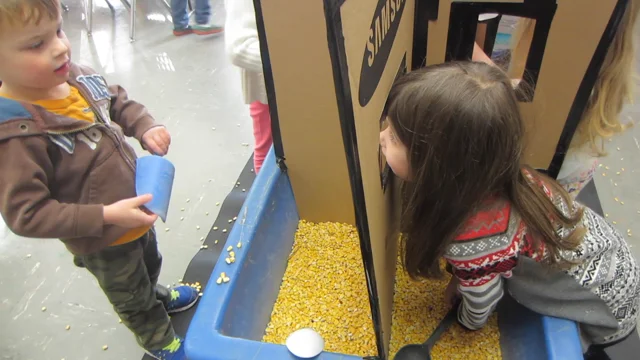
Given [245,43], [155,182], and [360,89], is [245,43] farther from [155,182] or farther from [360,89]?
[360,89]

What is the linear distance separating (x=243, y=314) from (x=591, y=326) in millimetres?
664

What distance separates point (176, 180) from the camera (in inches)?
70.7

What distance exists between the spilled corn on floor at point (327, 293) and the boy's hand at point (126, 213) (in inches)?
15.3

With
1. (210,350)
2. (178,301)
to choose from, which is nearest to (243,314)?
(210,350)

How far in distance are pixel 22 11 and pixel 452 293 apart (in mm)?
940

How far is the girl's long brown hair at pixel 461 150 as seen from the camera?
640 mm

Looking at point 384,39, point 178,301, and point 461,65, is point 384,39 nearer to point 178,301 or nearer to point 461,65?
point 461,65

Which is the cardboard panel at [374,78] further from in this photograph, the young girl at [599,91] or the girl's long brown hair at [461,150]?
the young girl at [599,91]

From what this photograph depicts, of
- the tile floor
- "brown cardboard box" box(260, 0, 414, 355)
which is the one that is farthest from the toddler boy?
the tile floor

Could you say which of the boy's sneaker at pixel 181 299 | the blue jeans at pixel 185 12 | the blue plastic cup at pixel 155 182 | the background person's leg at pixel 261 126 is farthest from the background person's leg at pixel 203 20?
the blue plastic cup at pixel 155 182

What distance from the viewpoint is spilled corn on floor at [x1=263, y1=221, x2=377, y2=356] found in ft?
3.32

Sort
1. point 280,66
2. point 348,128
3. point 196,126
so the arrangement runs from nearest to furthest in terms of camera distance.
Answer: point 348,128 → point 280,66 → point 196,126

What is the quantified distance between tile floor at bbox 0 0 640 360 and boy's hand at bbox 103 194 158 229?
0.59m

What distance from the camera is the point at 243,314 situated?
36.9 inches
